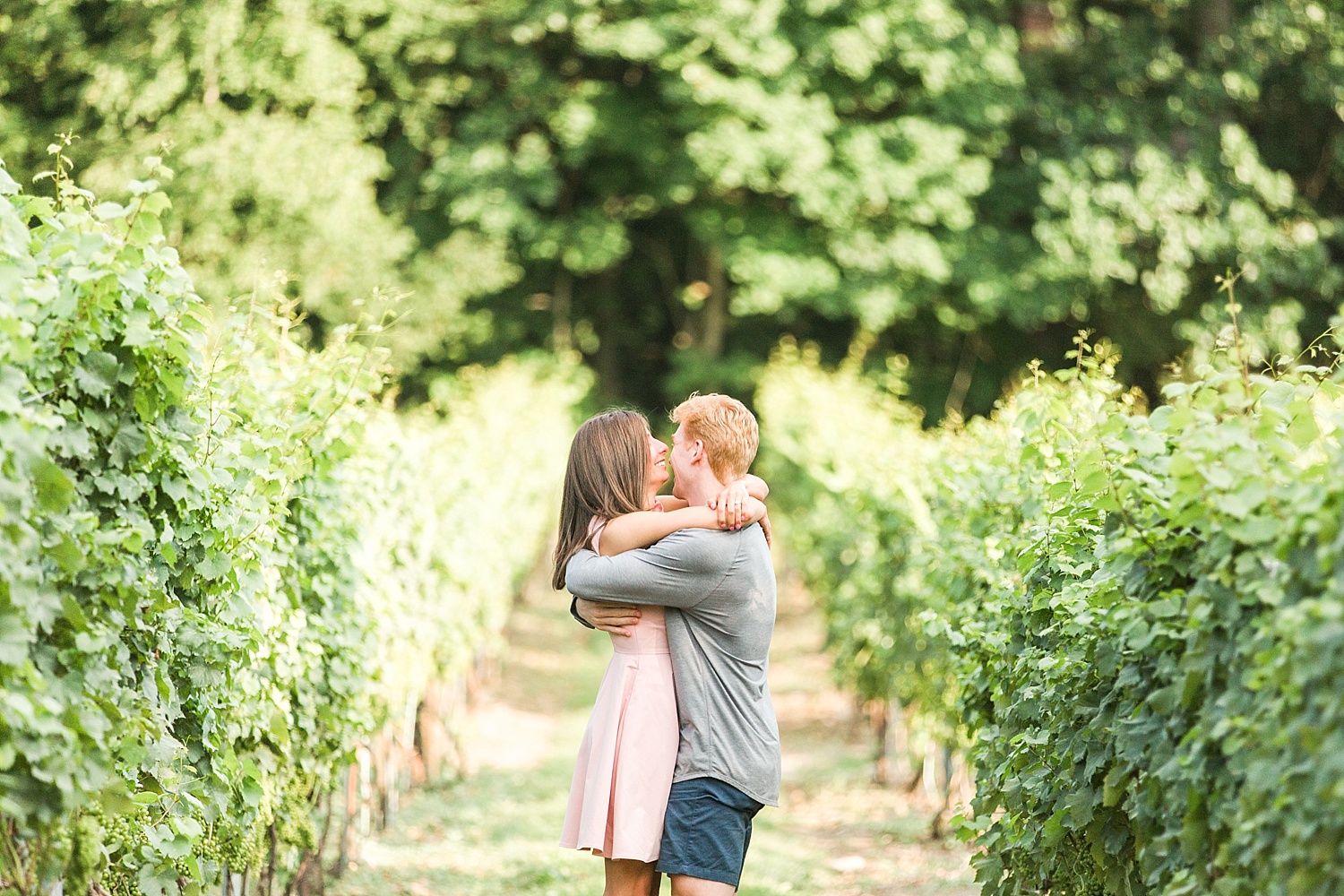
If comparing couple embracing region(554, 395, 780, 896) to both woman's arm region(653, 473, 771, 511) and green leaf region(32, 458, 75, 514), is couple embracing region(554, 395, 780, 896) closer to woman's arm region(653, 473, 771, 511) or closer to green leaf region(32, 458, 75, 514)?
woman's arm region(653, 473, 771, 511)

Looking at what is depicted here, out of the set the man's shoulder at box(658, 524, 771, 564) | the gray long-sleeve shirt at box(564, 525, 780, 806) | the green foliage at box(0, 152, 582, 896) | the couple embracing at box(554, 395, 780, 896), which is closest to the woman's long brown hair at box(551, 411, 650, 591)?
the couple embracing at box(554, 395, 780, 896)

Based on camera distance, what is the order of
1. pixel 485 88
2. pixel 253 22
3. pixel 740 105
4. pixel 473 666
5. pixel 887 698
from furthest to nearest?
pixel 485 88, pixel 740 105, pixel 253 22, pixel 473 666, pixel 887 698

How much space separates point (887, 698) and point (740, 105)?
1452 cm

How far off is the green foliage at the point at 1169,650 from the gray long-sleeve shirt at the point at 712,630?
0.72 metres

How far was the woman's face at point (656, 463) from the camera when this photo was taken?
11.7 feet

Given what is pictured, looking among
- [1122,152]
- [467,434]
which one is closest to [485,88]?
[1122,152]

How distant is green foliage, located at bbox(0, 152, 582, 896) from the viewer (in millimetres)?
2582

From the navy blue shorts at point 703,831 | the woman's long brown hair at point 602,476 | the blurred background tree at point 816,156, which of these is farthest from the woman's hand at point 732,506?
the blurred background tree at point 816,156

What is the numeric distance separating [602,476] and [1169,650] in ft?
4.79

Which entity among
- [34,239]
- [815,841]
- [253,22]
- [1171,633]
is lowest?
[815,841]

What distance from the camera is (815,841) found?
25.3ft

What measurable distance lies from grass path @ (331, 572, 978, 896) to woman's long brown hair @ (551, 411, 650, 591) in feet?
9.29

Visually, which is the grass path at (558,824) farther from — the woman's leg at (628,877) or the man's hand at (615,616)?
the man's hand at (615,616)

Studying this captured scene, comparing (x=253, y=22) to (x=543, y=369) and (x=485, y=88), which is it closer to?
(x=485, y=88)
